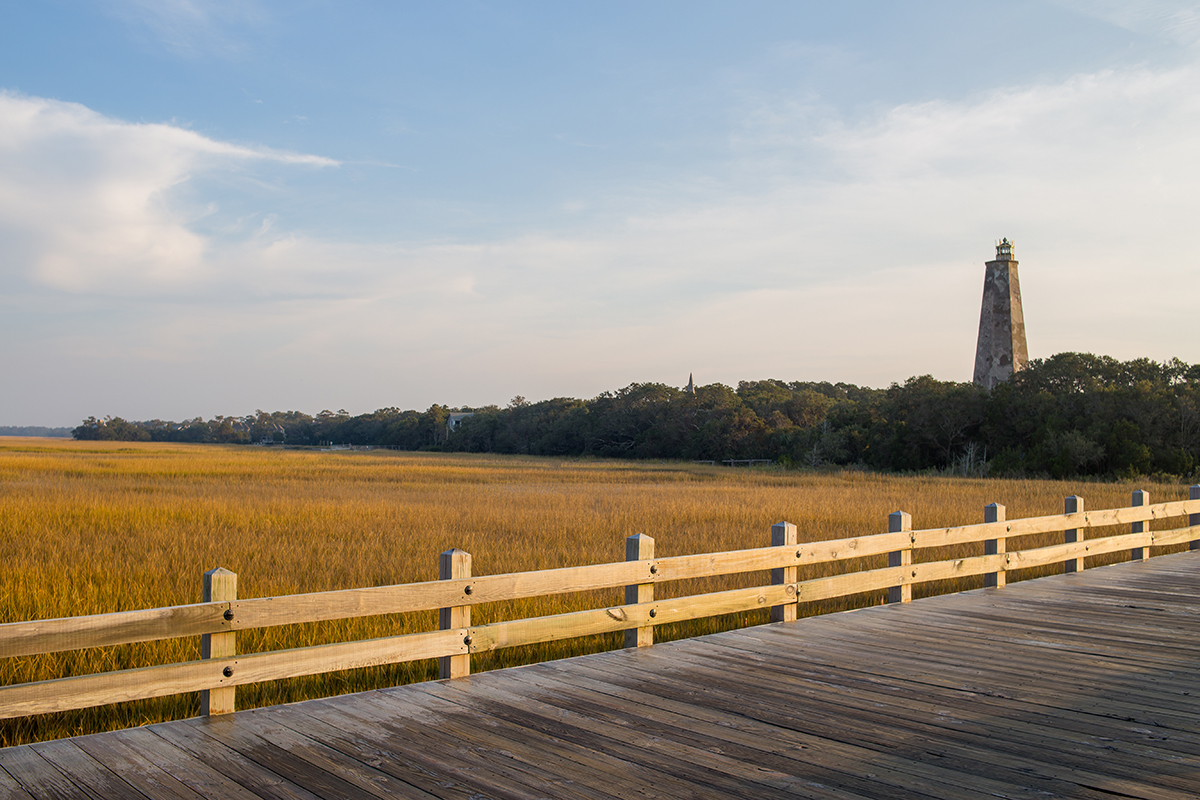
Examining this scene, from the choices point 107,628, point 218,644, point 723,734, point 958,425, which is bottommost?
point 723,734

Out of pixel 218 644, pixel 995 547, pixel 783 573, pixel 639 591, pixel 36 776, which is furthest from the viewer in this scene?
pixel 995 547

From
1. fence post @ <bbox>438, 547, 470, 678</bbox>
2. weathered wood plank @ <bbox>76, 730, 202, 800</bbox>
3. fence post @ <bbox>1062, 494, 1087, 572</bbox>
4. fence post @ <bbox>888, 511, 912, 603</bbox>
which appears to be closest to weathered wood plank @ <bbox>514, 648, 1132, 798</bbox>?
fence post @ <bbox>438, 547, 470, 678</bbox>

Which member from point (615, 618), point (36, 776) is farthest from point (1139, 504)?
point (36, 776)

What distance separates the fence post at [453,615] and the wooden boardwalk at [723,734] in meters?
0.16

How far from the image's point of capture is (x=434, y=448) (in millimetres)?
126188

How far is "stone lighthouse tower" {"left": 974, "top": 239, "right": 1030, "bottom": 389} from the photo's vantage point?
55656mm

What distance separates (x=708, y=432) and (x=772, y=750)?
72061 mm

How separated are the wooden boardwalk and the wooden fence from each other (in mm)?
241

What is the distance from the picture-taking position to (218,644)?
4.95 metres

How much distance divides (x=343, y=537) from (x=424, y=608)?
12679 millimetres

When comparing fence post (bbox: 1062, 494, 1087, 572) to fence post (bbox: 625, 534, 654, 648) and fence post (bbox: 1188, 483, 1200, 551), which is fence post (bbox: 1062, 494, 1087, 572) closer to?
fence post (bbox: 1188, 483, 1200, 551)

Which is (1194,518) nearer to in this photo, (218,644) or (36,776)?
(218,644)

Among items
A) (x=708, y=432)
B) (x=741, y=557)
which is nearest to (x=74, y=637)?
(x=741, y=557)

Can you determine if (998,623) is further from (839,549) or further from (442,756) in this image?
(442,756)
